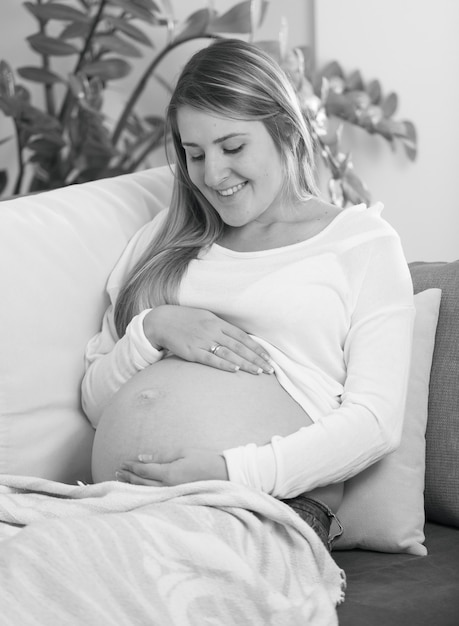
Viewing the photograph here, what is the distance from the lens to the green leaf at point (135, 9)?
2.79m

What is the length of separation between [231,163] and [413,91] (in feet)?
6.23

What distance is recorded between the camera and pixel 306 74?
303 centimetres

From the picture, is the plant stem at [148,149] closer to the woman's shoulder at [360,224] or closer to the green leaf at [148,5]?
the green leaf at [148,5]

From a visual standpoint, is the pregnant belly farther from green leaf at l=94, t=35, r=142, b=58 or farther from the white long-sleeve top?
green leaf at l=94, t=35, r=142, b=58

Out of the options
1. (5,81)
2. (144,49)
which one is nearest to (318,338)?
(5,81)

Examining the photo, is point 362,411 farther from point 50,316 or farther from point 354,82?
point 354,82

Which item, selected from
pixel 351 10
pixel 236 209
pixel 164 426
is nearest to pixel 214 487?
pixel 164 426

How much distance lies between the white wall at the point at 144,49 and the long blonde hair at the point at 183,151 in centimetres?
185

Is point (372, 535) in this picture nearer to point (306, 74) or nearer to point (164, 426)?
point (164, 426)

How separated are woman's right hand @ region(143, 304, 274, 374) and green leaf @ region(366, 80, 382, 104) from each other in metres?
1.91

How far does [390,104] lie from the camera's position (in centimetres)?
317

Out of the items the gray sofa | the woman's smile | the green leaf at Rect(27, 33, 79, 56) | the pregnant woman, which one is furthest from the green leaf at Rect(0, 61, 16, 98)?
the gray sofa

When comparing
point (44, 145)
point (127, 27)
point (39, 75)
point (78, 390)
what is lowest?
point (78, 390)

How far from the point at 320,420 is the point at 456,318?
33 centimetres
